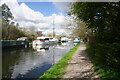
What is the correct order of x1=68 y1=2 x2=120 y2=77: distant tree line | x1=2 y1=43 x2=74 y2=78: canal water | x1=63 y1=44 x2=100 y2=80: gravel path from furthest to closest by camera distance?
x1=2 y1=43 x2=74 y2=78: canal water → x1=63 y1=44 x2=100 y2=80: gravel path → x1=68 y1=2 x2=120 y2=77: distant tree line

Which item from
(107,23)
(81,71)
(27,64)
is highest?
(107,23)

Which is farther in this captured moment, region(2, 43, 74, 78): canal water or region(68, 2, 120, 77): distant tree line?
region(2, 43, 74, 78): canal water

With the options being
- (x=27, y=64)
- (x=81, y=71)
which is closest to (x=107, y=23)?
(x=81, y=71)

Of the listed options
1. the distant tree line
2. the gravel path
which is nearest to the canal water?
the gravel path

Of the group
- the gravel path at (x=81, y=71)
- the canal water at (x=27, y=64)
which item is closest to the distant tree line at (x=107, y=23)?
the gravel path at (x=81, y=71)

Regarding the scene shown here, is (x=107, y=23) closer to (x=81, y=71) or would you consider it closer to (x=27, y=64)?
(x=81, y=71)

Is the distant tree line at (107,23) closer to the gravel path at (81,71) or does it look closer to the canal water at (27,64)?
the gravel path at (81,71)

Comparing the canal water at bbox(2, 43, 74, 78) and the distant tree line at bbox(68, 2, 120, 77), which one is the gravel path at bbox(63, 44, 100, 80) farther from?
the canal water at bbox(2, 43, 74, 78)

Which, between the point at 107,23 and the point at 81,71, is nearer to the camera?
the point at 107,23

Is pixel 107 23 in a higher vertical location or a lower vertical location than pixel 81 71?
higher

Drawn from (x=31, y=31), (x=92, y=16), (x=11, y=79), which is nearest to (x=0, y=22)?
(x=11, y=79)

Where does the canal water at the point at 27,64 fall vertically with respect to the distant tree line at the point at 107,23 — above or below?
below

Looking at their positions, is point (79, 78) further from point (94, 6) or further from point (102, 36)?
point (94, 6)

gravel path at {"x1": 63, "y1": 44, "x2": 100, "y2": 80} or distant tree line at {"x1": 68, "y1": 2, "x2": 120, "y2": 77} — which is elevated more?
distant tree line at {"x1": 68, "y1": 2, "x2": 120, "y2": 77}
